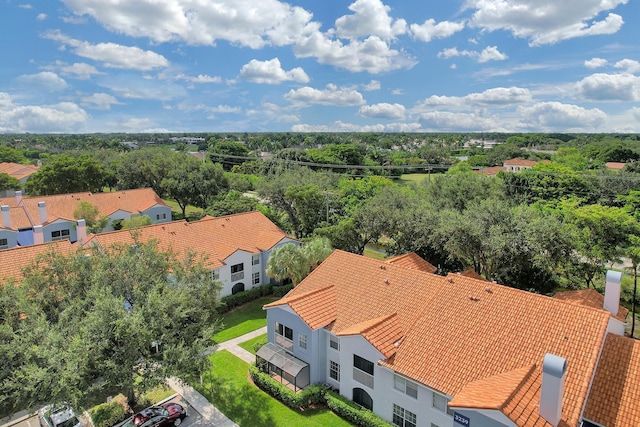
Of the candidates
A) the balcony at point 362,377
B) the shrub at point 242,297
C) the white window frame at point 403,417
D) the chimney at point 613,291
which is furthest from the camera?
the shrub at point 242,297

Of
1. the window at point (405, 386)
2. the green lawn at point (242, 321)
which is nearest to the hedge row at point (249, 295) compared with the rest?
the green lawn at point (242, 321)

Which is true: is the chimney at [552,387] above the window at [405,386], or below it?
above

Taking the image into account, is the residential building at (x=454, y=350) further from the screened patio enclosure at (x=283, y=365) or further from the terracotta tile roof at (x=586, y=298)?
the terracotta tile roof at (x=586, y=298)

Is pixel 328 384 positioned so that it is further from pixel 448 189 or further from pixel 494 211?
pixel 448 189

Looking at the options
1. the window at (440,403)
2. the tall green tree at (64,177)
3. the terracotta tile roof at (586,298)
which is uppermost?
the tall green tree at (64,177)

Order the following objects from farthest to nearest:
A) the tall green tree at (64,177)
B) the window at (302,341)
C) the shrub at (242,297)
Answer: the tall green tree at (64,177) < the shrub at (242,297) < the window at (302,341)

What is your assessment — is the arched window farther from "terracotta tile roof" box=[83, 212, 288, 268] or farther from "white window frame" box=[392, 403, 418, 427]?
"terracotta tile roof" box=[83, 212, 288, 268]

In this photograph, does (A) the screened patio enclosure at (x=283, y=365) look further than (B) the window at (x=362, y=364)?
Yes

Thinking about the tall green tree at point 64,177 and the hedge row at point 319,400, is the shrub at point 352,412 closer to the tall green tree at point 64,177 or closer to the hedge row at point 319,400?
the hedge row at point 319,400
